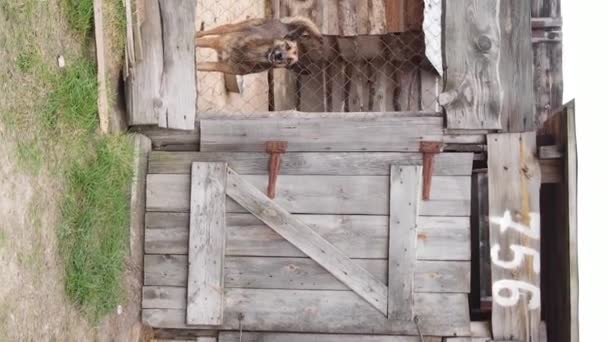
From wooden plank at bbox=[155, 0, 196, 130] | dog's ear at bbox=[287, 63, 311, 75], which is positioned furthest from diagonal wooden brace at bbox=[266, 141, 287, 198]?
dog's ear at bbox=[287, 63, 311, 75]

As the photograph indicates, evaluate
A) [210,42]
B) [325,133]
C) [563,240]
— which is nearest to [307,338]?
[325,133]

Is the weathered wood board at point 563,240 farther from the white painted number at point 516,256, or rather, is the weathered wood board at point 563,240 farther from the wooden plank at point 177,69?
the wooden plank at point 177,69

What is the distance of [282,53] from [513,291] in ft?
7.96

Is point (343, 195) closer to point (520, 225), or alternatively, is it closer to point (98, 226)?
point (520, 225)

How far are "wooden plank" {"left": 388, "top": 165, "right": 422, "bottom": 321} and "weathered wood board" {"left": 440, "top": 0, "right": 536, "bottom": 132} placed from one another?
46 centimetres

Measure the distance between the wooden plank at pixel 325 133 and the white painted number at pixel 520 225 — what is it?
26.0 inches

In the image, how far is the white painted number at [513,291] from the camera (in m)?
4.80

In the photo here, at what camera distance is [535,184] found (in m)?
4.85

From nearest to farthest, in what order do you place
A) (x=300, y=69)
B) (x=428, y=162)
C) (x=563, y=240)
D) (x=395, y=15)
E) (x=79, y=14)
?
(x=79, y=14), (x=563, y=240), (x=428, y=162), (x=300, y=69), (x=395, y=15)

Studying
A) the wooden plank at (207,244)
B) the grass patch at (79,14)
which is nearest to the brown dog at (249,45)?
the wooden plank at (207,244)

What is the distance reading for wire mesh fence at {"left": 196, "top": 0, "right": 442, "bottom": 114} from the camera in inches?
234

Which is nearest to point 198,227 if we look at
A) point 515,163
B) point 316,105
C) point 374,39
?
point 515,163

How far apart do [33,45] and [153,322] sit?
78.4 inches

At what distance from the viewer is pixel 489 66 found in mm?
5008
